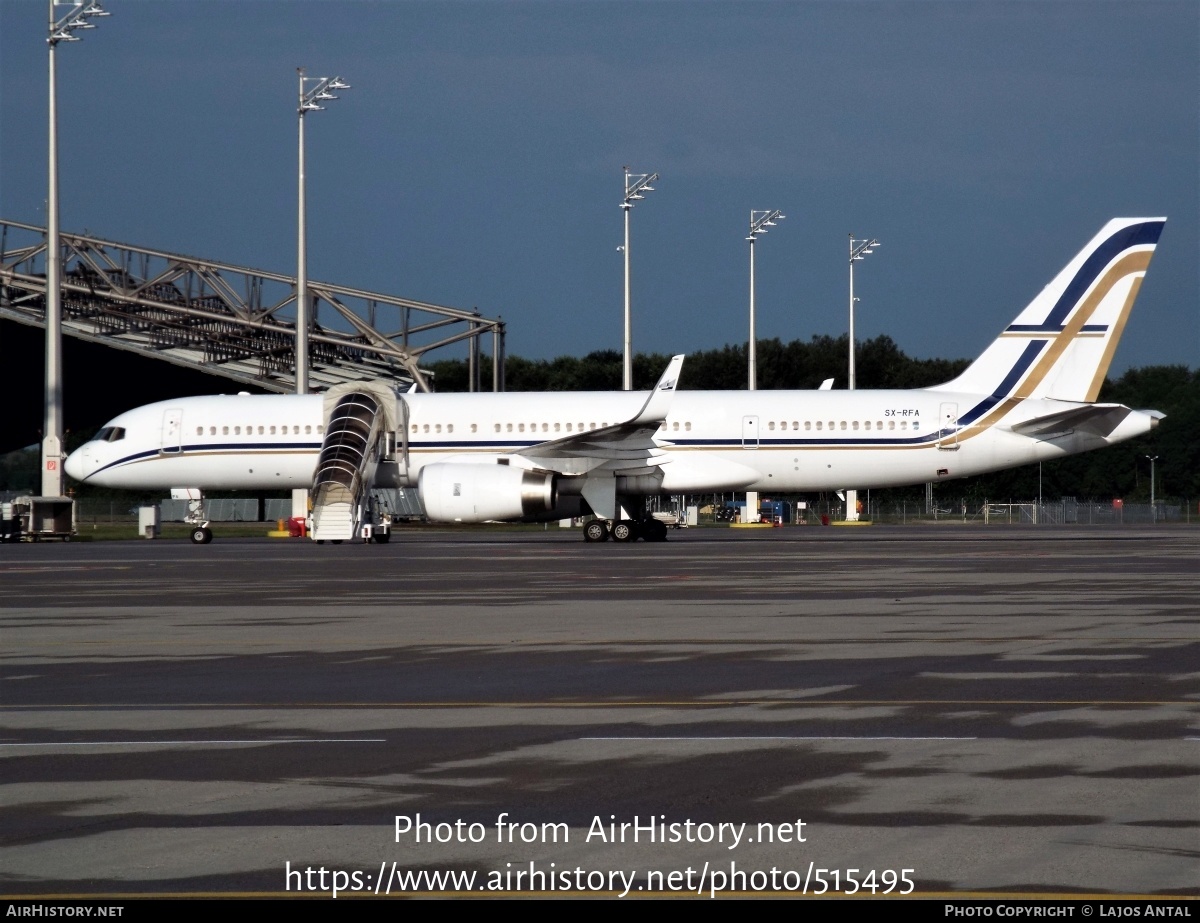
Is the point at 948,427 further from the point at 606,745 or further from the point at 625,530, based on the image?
the point at 606,745

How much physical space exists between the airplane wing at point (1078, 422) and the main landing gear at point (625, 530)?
30.3 ft

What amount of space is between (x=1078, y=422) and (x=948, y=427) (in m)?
3.06

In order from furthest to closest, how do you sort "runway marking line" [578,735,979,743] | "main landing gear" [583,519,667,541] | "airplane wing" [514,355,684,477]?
"main landing gear" [583,519,667,541], "airplane wing" [514,355,684,477], "runway marking line" [578,735,979,743]

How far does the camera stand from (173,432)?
1671 inches

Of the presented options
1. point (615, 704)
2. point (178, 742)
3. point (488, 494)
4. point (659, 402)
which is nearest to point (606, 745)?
point (615, 704)

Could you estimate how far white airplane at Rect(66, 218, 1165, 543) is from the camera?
1492 inches

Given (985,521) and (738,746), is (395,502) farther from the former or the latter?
(738,746)

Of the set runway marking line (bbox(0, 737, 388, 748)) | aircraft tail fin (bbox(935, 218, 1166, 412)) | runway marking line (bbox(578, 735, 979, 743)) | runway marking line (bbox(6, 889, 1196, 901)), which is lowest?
runway marking line (bbox(6, 889, 1196, 901))

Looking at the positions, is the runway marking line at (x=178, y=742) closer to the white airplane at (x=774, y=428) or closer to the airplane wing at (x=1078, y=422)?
the white airplane at (x=774, y=428)

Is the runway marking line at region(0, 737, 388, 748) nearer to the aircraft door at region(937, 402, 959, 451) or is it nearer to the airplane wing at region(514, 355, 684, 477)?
the airplane wing at region(514, 355, 684, 477)

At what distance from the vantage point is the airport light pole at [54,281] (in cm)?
4406

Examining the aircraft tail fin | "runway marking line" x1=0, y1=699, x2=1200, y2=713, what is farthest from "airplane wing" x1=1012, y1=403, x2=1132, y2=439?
"runway marking line" x1=0, y1=699, x2=1200, y2=713

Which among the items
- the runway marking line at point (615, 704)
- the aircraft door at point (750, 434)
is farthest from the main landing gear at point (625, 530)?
the runway marking line at point (615, 704)

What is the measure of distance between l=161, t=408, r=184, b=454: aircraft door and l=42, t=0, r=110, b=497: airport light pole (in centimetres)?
383
